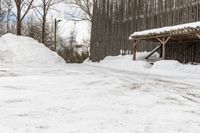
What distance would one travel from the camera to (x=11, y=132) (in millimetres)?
5824

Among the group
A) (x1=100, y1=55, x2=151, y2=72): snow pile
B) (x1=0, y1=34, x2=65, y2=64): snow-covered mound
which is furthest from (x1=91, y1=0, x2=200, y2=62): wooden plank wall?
(x1=0, y1=34, x2=65, y2=64): snow-covered mound

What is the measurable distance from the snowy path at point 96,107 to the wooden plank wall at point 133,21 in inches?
360

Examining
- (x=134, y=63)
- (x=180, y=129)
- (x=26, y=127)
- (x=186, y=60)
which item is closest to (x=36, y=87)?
(x=26, y=127)

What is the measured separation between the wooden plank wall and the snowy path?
9.14 meters

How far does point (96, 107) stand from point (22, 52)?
16849 millimetres

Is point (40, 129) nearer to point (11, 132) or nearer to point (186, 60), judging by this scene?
point (11, 132)

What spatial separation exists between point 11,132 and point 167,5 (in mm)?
17185

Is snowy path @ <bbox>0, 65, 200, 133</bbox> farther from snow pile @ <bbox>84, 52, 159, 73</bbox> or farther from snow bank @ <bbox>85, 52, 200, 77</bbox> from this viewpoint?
snow pile @ <bbox>84, 52, 159, 73</bbox>

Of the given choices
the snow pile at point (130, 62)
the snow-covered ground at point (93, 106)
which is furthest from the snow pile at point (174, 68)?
the snow-covered ground at point (93, 106)

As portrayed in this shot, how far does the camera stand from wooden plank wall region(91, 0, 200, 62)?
20469mm

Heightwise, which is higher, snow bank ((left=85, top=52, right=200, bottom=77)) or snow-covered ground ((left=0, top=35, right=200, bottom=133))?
snow bank ((left=85, top=52, right=200, bottom=77))

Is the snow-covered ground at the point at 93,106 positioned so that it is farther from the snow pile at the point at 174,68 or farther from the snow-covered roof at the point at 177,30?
the snow-covered roof at the point at 177,30

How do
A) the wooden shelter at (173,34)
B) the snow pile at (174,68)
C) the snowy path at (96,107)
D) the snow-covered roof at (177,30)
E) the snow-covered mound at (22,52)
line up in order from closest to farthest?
the snowy path at (96,107) < the snow pile at (174,68) < the snow-covered roof at (177,30) < the wooden shelter at (173,34) < the snow-covered mound at (22,52)

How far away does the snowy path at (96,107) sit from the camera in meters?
6.32
